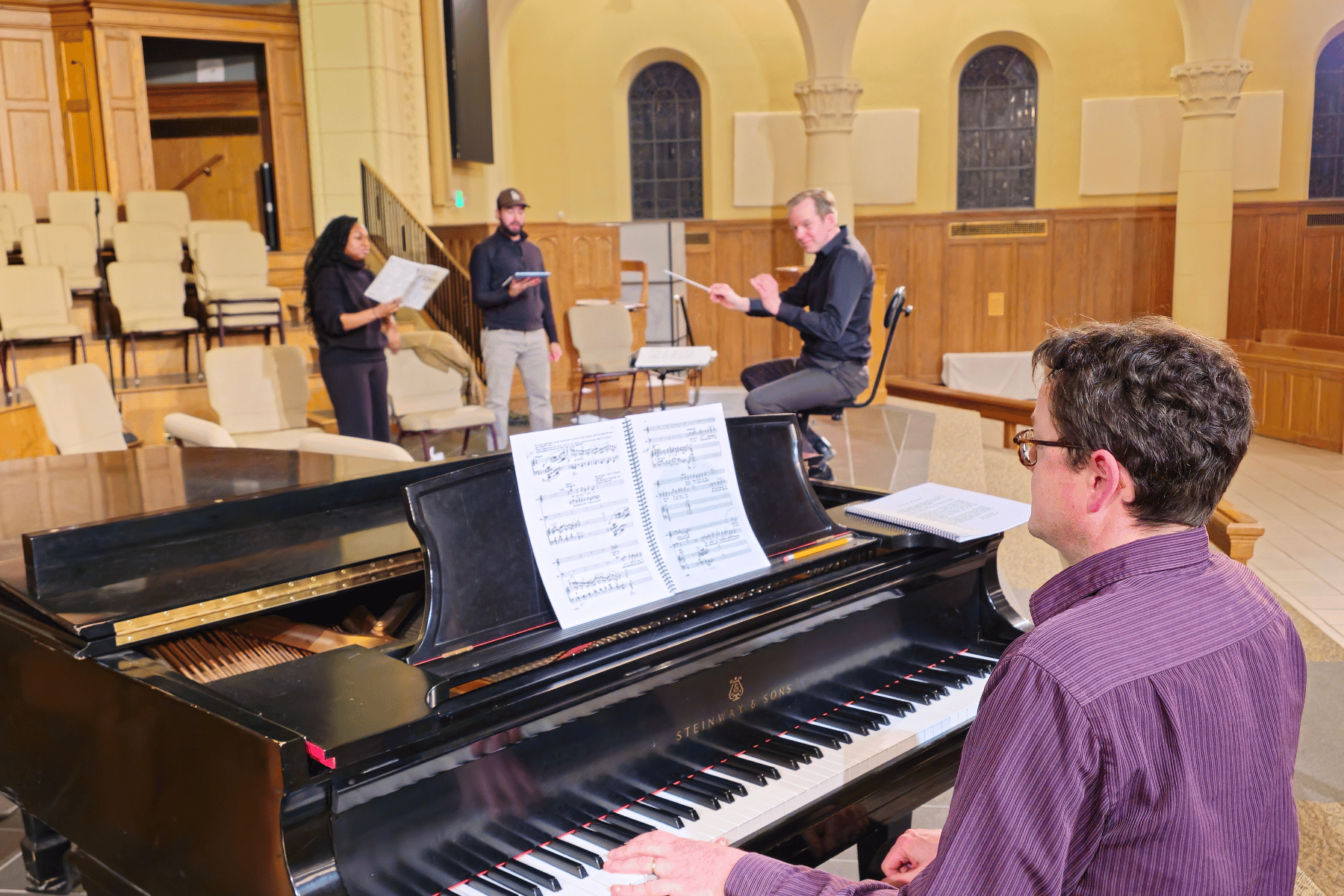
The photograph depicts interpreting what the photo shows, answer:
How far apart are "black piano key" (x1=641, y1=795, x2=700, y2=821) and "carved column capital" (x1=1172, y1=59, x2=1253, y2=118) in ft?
38.3

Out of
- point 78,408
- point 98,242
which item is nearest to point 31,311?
→ point 98,242

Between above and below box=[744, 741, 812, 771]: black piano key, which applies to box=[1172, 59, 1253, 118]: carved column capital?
above

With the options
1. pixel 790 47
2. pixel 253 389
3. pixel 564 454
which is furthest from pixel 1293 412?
pixel 564 454

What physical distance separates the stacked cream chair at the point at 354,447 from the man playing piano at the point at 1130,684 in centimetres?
243

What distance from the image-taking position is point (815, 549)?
2.15 metres

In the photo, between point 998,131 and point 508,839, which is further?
point 998,131

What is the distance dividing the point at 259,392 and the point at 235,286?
3.16m

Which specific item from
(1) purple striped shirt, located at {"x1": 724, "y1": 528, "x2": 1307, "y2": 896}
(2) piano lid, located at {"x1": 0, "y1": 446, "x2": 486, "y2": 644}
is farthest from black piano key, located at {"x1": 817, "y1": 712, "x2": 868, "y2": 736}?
(2) piano lid, located at {"x1": 0, "y1": 446, "x2": 486, "y2": 644}

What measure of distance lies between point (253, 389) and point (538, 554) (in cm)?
478

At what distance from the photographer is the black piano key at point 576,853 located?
1473mm

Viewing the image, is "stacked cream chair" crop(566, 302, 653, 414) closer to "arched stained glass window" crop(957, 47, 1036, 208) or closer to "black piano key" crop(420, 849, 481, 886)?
"arched stained glass window" crop(957, 47, 1036, 208)

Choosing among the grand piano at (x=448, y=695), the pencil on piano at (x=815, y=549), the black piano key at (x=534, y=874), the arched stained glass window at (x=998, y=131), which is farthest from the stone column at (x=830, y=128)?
the black piano key at (x=534, y=874)

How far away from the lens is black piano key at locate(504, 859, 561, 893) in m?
1.42

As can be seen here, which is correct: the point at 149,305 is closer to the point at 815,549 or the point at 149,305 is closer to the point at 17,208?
the point at 17,208
